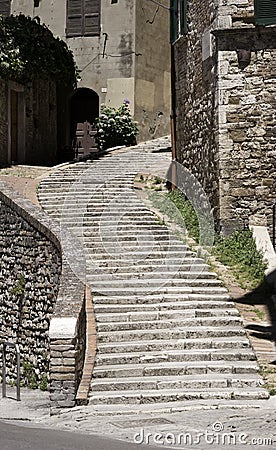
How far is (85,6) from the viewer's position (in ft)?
84.7

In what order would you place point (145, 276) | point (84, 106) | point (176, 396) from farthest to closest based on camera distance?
point (84, 106)
point (145, 276)
point (176, 396)

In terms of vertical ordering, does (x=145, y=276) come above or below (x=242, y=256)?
below

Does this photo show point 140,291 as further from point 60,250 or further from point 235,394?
point 235,394

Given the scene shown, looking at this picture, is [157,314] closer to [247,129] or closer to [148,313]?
[148,313]

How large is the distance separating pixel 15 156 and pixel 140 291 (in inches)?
404

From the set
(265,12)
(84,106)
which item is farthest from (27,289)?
(84,106)

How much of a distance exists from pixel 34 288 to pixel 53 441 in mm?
5747

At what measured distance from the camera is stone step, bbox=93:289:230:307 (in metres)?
12.1

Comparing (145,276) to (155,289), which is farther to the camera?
(145,276)

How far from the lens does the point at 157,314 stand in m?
11.7

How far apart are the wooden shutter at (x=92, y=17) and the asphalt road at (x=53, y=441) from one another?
19.0m

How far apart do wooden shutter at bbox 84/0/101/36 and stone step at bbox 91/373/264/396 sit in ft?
57.3

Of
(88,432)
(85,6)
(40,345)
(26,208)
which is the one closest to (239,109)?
(26,208)

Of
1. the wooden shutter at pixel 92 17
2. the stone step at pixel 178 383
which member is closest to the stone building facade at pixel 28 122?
the wooden shutter at pixel 92 17
